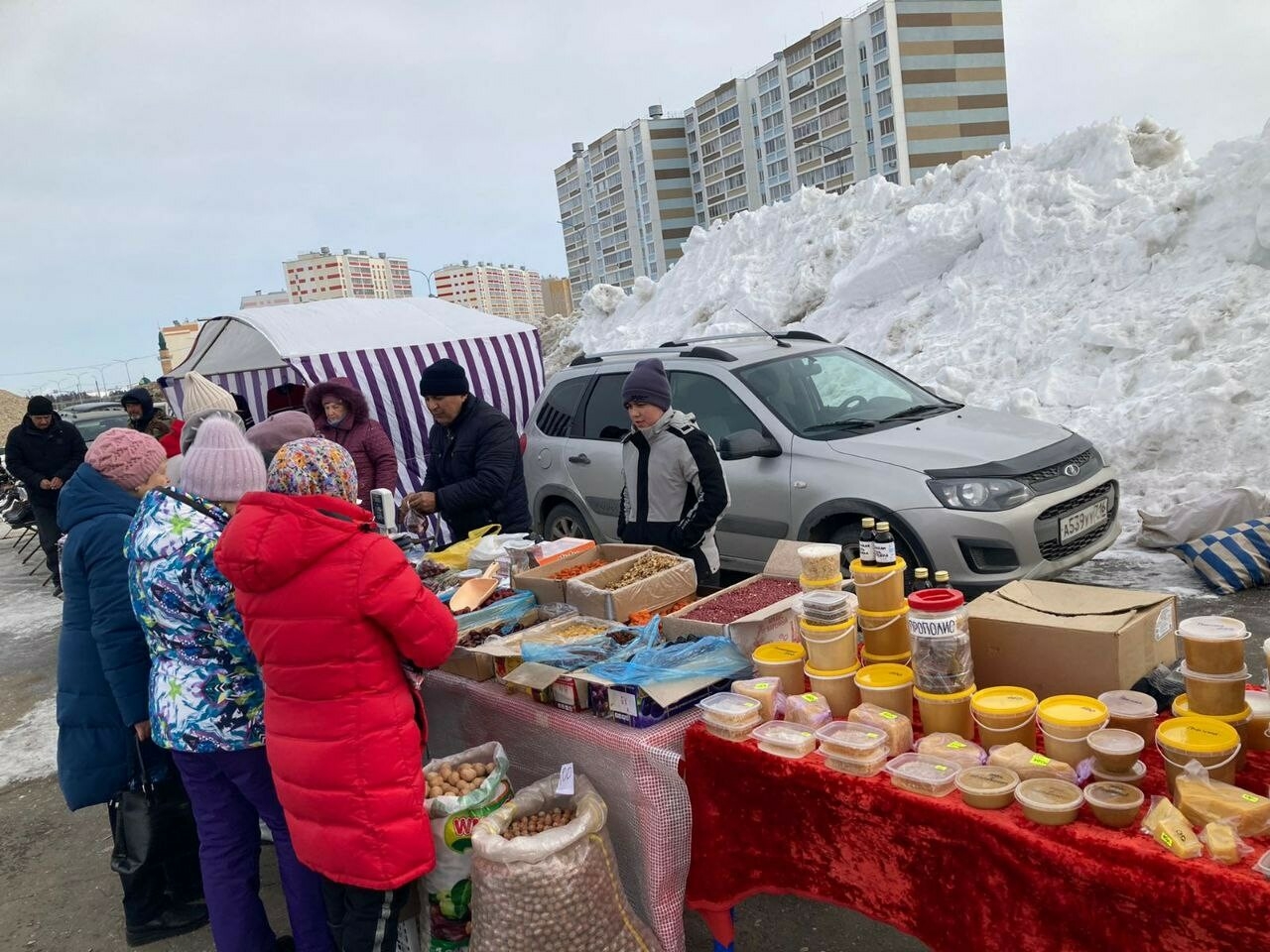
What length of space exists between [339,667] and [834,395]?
449 centimetres

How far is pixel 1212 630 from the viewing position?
199cm

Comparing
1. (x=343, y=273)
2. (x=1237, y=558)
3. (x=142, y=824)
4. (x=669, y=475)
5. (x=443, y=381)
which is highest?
(x=343, y=273)

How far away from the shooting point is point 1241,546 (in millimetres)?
5672

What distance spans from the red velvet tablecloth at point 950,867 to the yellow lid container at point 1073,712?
0.17 metres

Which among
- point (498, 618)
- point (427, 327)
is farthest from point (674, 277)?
point (498, 618)

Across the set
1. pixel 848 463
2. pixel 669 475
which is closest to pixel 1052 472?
pixel 848 463

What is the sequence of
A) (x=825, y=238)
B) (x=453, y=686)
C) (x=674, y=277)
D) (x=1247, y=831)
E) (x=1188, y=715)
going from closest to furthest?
(x=1247, y=831)
(x=1188, y=715)
(x=453, y=686)
(x=825, y=238)
(x=674, y=277)

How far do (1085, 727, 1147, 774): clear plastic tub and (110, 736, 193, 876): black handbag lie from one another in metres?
3.41

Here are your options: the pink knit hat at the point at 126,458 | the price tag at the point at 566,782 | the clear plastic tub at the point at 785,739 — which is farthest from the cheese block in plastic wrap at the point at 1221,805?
the pink knit hat at the point at 126,458

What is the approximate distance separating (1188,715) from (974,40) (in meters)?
88.6

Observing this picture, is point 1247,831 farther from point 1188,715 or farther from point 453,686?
point 453,686

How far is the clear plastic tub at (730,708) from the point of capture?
97.0 inches

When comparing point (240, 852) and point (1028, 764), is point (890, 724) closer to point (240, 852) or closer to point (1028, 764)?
point (1028, 764)

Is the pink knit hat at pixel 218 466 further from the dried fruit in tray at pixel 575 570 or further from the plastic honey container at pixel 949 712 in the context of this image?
the plastic honey container at pixel 949 712
